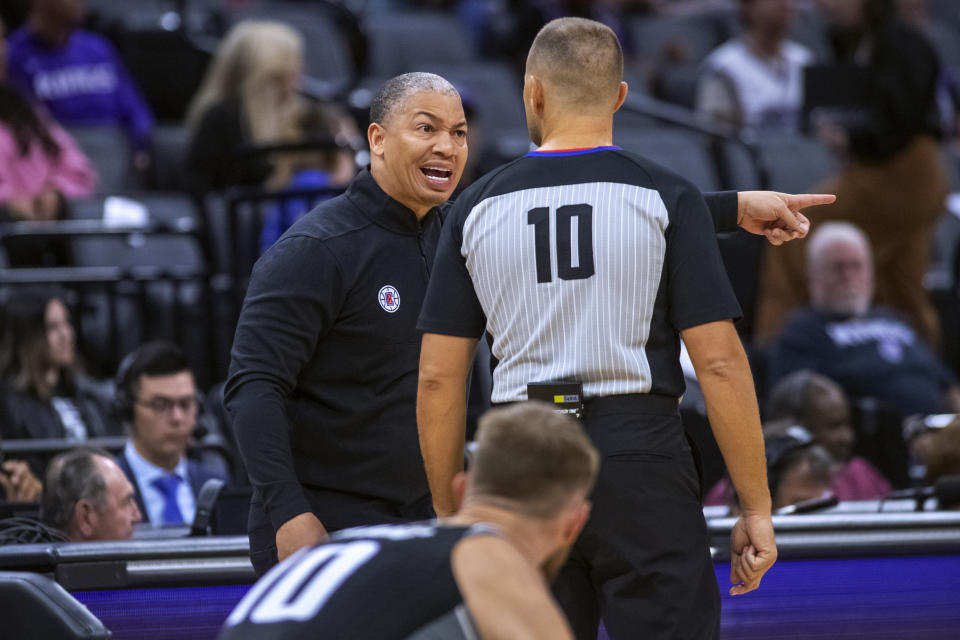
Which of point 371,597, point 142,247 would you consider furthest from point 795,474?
point 142,247

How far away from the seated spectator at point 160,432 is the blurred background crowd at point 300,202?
0.03 feet

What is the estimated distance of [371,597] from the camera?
2156mm

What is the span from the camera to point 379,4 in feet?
35.9

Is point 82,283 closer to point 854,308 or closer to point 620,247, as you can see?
point 854,308

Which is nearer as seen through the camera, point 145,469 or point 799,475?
point 799,475

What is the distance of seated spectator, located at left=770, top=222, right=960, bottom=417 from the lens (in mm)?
6848

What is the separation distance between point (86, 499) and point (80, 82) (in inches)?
170

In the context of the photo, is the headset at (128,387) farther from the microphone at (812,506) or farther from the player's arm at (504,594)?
the player's arm at (504,594)

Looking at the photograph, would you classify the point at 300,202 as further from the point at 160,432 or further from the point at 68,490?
the point at 68,490

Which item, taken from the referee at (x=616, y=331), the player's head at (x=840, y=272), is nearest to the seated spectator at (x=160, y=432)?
the referee at (x=616, y=331)

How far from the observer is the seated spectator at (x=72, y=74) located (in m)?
7.88

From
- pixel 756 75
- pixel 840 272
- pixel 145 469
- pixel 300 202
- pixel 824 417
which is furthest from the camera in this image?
pixel 756 75

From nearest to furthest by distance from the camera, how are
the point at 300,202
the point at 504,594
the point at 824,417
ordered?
the point at 504,594 < the point at 824,417 < the point at 300,202

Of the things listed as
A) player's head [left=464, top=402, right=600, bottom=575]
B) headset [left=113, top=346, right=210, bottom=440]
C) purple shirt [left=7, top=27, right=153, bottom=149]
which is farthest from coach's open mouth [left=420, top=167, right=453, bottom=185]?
purple shirt [left=7, top=27, right=153, bottom=149]
